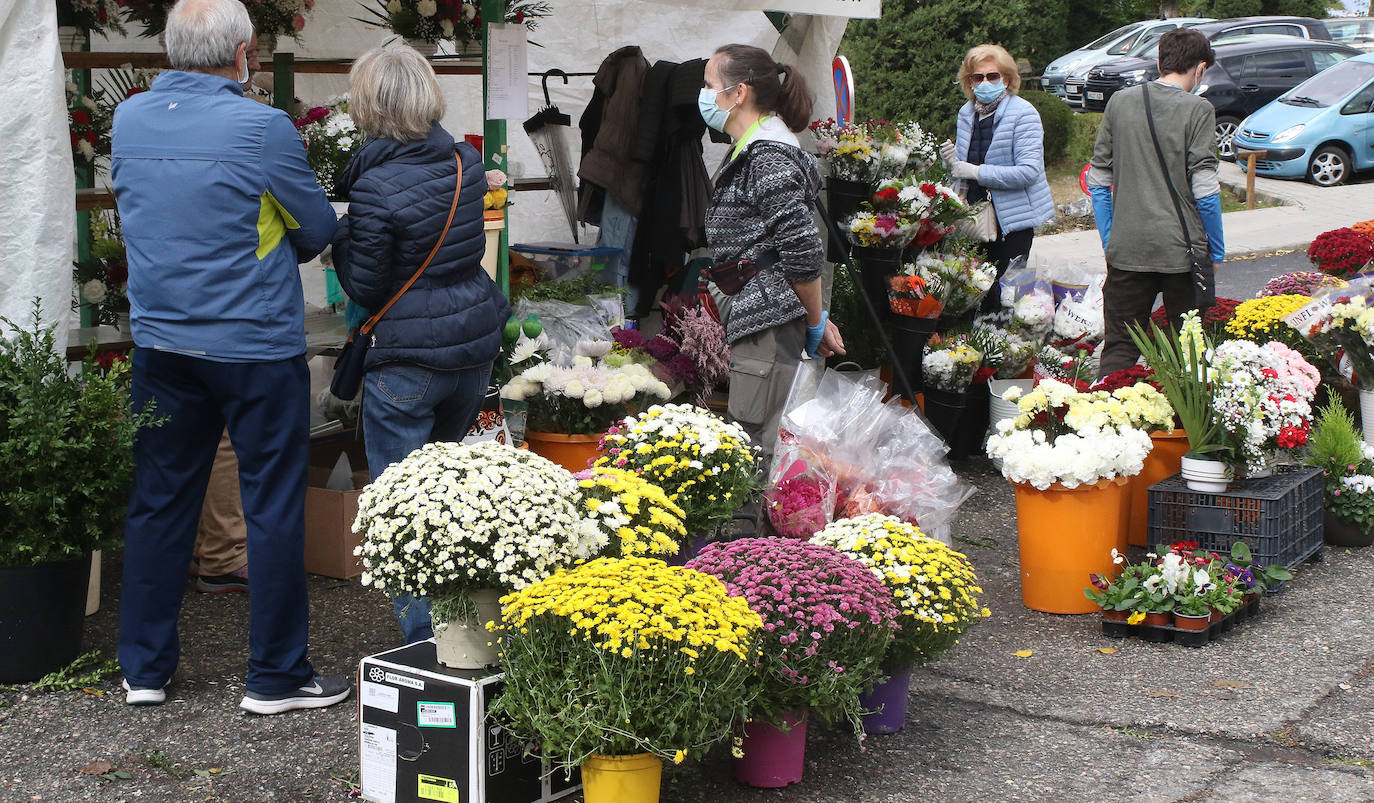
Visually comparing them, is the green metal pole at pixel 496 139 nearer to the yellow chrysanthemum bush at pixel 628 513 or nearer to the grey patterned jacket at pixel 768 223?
the grey patterned jacket at pixel 768 223

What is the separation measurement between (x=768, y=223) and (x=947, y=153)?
242 centimetres

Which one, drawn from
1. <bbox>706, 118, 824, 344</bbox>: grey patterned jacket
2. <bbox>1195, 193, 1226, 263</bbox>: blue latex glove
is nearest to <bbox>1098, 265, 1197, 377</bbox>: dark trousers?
<bbox>1195, 193, 1226, 263</bbox>: blue latex glove

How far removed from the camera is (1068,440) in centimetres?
464

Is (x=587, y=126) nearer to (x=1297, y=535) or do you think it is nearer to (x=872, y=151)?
(x=872, y=151)

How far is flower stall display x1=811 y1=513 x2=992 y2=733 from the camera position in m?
3.61

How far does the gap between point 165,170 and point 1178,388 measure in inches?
137

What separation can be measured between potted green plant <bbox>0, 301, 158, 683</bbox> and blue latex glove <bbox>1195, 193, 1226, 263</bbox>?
4.35 meters

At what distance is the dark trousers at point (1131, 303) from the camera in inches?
236

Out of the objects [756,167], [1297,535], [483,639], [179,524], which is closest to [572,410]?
[756,167]

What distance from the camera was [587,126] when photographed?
693 centimetres

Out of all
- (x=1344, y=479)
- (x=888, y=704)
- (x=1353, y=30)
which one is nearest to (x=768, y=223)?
(x=888, y=704)

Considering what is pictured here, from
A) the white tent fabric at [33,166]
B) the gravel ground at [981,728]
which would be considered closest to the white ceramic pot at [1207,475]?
the gravel ground at [981,728]

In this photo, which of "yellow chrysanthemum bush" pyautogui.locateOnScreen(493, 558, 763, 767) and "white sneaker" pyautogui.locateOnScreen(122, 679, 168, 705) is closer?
"yellow chrysanthemum bush" pyautogui.locateOnScreen(493, 558, 763, 767)

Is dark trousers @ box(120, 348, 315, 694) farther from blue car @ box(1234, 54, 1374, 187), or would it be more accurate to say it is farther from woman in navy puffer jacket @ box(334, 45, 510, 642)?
blue car @ box(1234, 54, 1374, 187)
